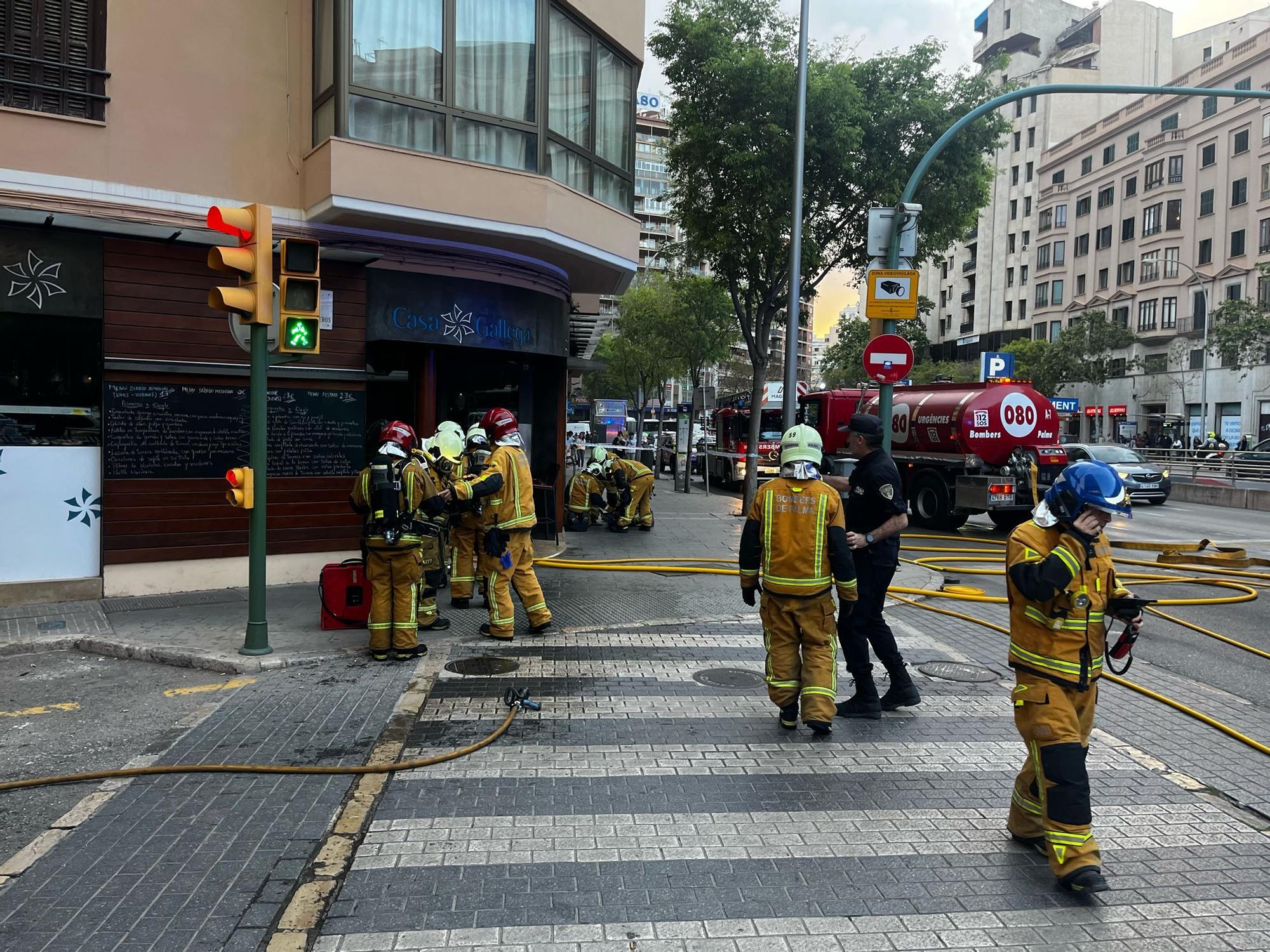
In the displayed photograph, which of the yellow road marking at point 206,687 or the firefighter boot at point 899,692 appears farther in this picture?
the yellow road marking at point 206,687

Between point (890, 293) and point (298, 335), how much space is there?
6225 mm

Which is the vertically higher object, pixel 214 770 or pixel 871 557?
pixel 871 557

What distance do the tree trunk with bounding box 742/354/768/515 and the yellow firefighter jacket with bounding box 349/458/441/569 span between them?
11073 millimetres

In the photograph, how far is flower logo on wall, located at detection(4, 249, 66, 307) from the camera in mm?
8891

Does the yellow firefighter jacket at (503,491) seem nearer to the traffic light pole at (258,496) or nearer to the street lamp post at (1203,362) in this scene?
the traffic light pole at (258,496)

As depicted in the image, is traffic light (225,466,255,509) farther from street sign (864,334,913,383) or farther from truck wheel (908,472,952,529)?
truck wheel (908,472,952,529)

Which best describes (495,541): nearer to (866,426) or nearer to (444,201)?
(866,426)

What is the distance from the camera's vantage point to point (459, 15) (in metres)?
10.9

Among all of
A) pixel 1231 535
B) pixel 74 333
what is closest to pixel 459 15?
pixel 74 333

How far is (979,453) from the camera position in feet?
55.6

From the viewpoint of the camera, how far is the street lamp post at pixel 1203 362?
43219 mm

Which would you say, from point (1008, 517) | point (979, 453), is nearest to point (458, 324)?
point (979, 453)

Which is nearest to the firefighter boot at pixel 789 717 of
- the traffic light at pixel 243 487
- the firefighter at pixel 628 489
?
the traffic light at pixel 243 487

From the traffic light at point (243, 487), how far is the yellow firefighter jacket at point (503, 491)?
160cm
